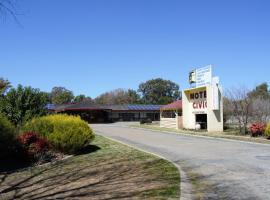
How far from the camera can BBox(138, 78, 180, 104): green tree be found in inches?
4737

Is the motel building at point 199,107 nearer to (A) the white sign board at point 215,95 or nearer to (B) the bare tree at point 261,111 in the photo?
(A) the white sign board at point 215,95

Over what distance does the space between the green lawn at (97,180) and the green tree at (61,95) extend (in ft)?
342

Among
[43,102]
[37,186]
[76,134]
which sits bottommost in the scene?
[37,186]

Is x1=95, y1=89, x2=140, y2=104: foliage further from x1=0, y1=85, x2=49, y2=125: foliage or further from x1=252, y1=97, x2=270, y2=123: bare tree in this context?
x1=0, y1=85, x2=49, y2=125: foliage

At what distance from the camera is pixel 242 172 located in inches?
471

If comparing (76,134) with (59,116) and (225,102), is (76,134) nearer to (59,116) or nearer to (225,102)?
(59,116)

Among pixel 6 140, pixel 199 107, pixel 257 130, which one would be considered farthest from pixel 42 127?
pixel 199 107

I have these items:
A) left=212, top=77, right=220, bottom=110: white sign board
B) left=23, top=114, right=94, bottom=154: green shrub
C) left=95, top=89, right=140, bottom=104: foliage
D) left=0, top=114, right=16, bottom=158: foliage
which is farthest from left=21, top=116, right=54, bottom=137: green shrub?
left=95, top=89, right=140, bottom=104: foliage

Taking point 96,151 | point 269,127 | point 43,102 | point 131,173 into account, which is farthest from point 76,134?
point 269,127

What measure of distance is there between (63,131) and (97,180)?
7547 millimetres

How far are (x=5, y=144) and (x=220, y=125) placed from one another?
25.3 meters

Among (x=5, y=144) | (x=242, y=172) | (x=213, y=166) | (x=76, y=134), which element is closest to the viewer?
(x=242, y=172)

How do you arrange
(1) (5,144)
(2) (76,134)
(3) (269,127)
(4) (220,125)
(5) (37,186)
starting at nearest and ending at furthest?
1. (5) (37,186)
2. (1) (5,144)
3. (2) (76,134)
4. (3) (269,127)
5. (4) (220,125)

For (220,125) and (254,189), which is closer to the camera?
(254,189)
